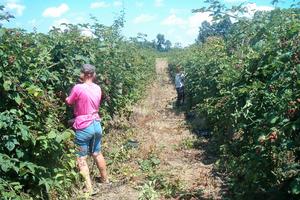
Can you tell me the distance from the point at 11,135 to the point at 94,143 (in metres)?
1.75

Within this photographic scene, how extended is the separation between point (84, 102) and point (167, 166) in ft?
7.10

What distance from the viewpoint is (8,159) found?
456 cm

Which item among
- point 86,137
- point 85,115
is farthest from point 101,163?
point 85,115

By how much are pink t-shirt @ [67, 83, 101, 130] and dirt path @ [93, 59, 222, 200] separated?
0.99 metres

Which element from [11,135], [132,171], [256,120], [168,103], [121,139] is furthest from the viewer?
[168,103]

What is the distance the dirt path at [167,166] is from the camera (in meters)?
6.07

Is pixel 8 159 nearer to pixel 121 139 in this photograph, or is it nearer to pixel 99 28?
pixel 121 139

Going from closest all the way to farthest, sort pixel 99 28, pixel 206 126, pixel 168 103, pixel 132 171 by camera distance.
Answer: pixel 132 171 < pixel 99 28 < pixel 206 126 < pixel 168 103

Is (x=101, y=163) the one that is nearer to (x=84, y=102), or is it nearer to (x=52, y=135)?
(x=84, y=102)

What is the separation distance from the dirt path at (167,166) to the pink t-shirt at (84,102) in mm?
990

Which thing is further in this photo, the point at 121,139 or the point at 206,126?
the point at 206,126

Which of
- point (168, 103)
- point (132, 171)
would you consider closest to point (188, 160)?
point (132, 171)

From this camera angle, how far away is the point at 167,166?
24.7ft

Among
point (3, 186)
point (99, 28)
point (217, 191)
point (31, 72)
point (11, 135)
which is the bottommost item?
point (217, 191)
